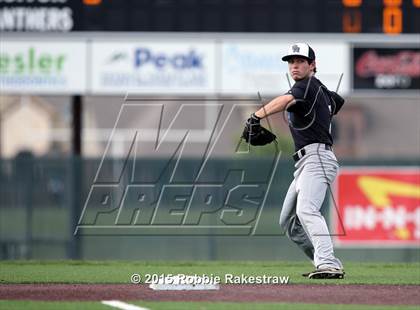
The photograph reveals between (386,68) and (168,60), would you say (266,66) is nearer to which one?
(168,60)

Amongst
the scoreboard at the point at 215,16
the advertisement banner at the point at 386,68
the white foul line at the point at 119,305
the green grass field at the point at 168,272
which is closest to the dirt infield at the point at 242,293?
the white foul line at the point at 119,305

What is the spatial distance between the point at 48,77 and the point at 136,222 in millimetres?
3106

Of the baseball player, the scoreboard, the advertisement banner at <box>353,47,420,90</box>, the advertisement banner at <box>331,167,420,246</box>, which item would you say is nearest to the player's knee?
the baseball player

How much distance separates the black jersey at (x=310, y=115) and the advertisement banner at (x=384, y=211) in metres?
7.26

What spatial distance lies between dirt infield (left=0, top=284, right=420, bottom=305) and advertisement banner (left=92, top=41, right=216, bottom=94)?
29.1ft

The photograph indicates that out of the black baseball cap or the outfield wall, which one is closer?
the black baseball cap

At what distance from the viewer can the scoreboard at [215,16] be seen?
55.9 ft

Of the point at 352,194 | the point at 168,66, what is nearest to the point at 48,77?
the point at 168,66

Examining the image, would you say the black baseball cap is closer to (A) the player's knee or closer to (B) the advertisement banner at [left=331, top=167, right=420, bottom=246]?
(A) the player's knee

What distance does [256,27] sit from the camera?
1736 centimetres

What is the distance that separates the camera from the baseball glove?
30.9 feet

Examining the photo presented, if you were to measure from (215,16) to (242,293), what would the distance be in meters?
9.31

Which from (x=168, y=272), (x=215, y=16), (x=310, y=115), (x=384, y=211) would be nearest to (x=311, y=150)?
(x=310, y=115)

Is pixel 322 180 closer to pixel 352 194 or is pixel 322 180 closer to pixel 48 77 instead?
pixel 352 194
